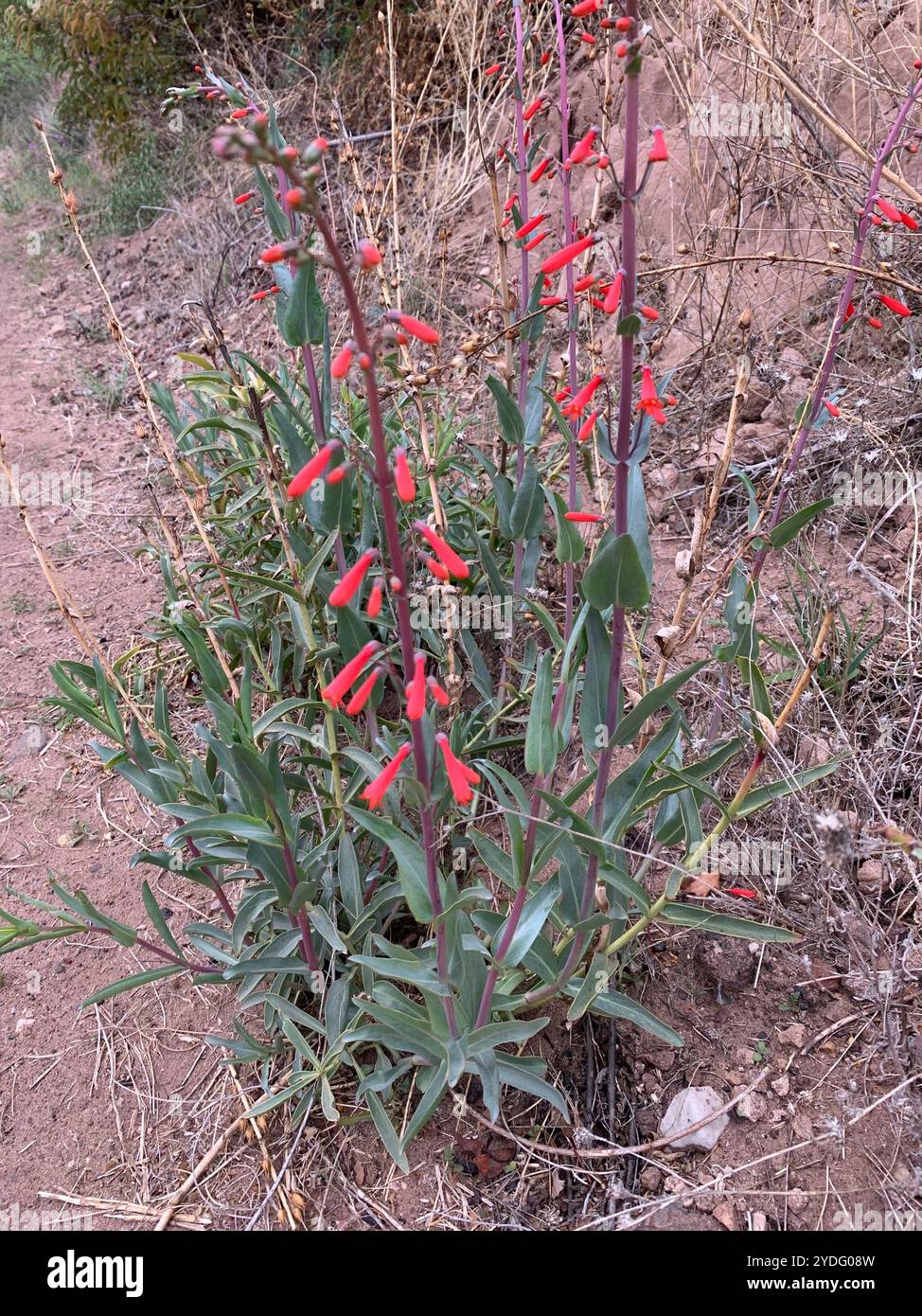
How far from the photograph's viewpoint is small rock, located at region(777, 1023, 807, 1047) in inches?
84.2

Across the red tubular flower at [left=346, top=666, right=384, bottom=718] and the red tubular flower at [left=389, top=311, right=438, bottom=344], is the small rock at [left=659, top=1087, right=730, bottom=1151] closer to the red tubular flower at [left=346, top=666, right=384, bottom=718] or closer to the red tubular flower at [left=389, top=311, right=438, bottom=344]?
→ the red tubular flower at [left=346, top=666, right=384, bottom=718]

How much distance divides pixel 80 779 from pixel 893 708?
282 cm

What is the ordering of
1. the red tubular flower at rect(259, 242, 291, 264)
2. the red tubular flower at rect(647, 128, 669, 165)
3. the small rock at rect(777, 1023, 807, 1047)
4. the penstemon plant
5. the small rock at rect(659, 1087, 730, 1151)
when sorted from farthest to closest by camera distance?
the small rock at rect(777, 1023, 807, 1047), the small rock at rect(659, 1087, 730, 1151), the penstemon plant, the red tubular flower at rect(647, 128, 669, 165), the red tubular flower at rect(259, 242, 291, 264)

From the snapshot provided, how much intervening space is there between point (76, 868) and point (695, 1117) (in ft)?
6.82

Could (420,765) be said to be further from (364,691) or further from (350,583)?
→ (350,583)

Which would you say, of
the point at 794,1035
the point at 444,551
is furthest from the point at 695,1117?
the point at 444,551

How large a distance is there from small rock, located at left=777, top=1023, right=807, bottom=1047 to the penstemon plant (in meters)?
0.37

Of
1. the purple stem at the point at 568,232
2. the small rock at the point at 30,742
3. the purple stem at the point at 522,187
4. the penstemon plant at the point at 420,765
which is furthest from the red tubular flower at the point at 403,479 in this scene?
A: the small rock at the point at 30,742

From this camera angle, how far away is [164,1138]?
7.45ft

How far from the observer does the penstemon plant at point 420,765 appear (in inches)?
57.1

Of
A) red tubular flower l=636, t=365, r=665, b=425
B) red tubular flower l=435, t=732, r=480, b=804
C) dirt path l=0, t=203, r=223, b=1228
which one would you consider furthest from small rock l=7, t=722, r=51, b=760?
red tubular flower l=636, t=365, r=665, b=425

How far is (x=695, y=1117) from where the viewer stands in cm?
207

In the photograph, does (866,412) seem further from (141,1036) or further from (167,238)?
(167,238)

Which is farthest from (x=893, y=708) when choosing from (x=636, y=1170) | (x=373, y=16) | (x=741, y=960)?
(x=373, y=16)
